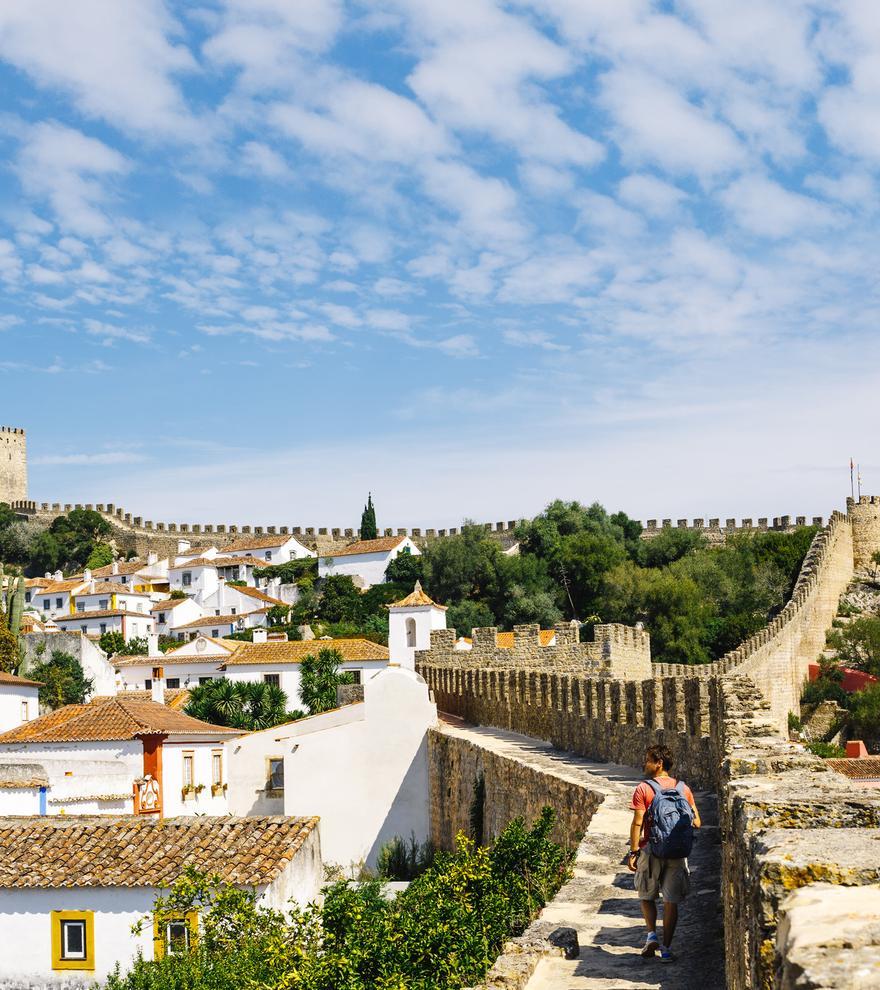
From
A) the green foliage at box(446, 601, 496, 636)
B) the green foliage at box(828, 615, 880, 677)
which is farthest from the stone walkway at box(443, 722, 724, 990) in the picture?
the green foliage at box(446, 601, 496, 636)

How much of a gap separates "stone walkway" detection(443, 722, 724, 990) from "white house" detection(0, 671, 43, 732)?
25.9 metres

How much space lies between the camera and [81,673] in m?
47.4

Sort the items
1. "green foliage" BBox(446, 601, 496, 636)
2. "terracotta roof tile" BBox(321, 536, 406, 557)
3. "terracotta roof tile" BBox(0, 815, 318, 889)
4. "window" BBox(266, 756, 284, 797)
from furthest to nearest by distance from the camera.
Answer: "terracotta roof tile" BBox(321, 536, 406, 557)
"green foliage" BBox(446, 601, 496, 636)
"window" BBox(266, 756, 284, 797)
"terracotta roof tile" BBox(0, 815, 318, 889)

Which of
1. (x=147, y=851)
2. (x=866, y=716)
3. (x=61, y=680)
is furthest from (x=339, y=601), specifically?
(x=147, y=851)

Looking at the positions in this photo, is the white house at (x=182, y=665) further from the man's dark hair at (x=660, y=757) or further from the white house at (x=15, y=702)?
the man's dark hair at (x=660, y=757)

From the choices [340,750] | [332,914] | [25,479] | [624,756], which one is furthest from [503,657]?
[25,479]

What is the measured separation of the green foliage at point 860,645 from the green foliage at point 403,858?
22.6 m

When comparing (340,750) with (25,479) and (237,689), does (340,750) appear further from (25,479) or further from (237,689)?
(25,479)

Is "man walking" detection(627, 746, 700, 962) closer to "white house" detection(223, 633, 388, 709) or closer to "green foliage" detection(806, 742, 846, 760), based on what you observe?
"green foliage" detection(806, 742, 846, 760)

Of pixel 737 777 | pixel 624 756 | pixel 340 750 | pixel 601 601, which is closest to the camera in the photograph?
pixel 737 777

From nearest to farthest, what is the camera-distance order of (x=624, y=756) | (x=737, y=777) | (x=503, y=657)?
(x=737, y=777)
(x=624, y=756)
(x=503, y=657)

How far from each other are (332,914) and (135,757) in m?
18.3

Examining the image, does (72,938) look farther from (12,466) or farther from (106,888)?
(12,466)

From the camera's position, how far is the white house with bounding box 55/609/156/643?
61.2 metres
